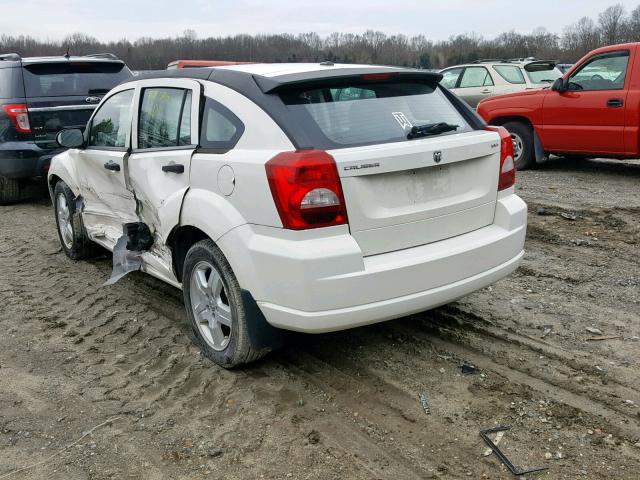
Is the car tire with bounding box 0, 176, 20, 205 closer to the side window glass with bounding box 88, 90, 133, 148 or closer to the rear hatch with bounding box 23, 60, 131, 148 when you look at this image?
the rear hatch with bounding box 23, 60, 131, 148

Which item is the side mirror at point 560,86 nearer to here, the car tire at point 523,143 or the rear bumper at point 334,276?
the car tire at point 523,143

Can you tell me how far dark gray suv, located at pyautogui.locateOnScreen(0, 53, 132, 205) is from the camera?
26.3ft

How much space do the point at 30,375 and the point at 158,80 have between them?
6.76 feet

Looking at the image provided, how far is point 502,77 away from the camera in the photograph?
44.0 feet

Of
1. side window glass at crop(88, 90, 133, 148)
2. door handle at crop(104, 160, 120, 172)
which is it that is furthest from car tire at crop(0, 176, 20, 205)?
door handle at crop(104, 160, 120, 172)

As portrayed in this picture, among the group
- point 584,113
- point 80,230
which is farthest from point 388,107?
point 584,113

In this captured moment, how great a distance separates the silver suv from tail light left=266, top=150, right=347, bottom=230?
1105 cm

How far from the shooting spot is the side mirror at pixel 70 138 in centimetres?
503

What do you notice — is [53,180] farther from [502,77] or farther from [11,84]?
[502,77]

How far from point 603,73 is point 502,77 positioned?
16.4 ft

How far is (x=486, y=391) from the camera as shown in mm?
3309

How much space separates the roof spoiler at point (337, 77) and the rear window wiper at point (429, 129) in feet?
1.20

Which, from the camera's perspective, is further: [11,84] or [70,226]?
[11,84]

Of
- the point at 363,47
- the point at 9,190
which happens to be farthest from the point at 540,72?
the point at 363,47
